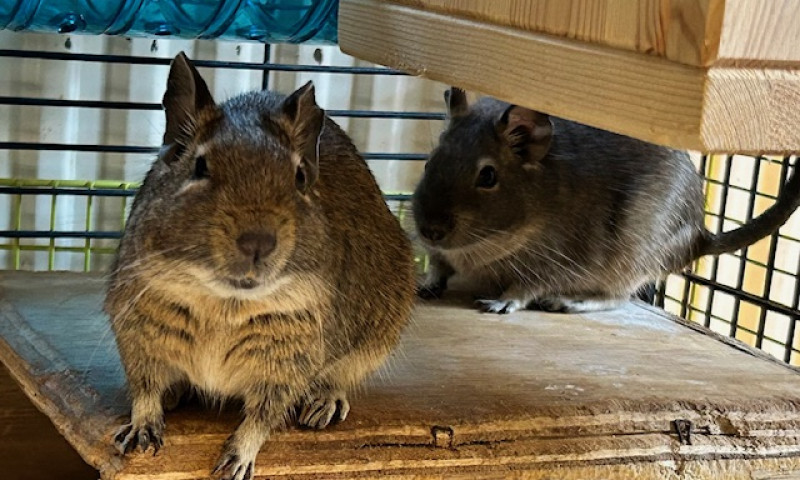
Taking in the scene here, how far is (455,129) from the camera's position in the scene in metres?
3.53

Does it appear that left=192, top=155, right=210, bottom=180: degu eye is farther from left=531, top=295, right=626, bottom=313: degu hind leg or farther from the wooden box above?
left=531, top=295, right=626, bottom=313: degu hind leg

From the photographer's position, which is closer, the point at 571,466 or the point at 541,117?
the point at 571,466

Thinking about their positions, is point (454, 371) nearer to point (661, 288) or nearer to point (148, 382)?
point (148, 382)

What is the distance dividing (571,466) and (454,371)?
0.41 metres

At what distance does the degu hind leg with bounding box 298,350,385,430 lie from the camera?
8.13ft

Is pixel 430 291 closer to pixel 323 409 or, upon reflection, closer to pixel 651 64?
pixel 323 409

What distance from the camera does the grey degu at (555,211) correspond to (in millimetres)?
3432

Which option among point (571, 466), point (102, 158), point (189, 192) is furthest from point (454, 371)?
point (102, 158)

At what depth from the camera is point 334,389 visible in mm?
2561

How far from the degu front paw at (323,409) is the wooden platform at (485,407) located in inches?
0.9

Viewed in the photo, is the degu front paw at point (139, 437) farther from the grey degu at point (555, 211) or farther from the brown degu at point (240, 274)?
the grey degu at point (555, 211)

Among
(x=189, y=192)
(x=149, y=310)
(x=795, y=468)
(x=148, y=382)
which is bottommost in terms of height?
(x=795, y=468)

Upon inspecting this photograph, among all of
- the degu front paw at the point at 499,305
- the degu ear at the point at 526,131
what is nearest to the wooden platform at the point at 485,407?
the degu front paw at the point at 499,305

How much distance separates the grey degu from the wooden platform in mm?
268
